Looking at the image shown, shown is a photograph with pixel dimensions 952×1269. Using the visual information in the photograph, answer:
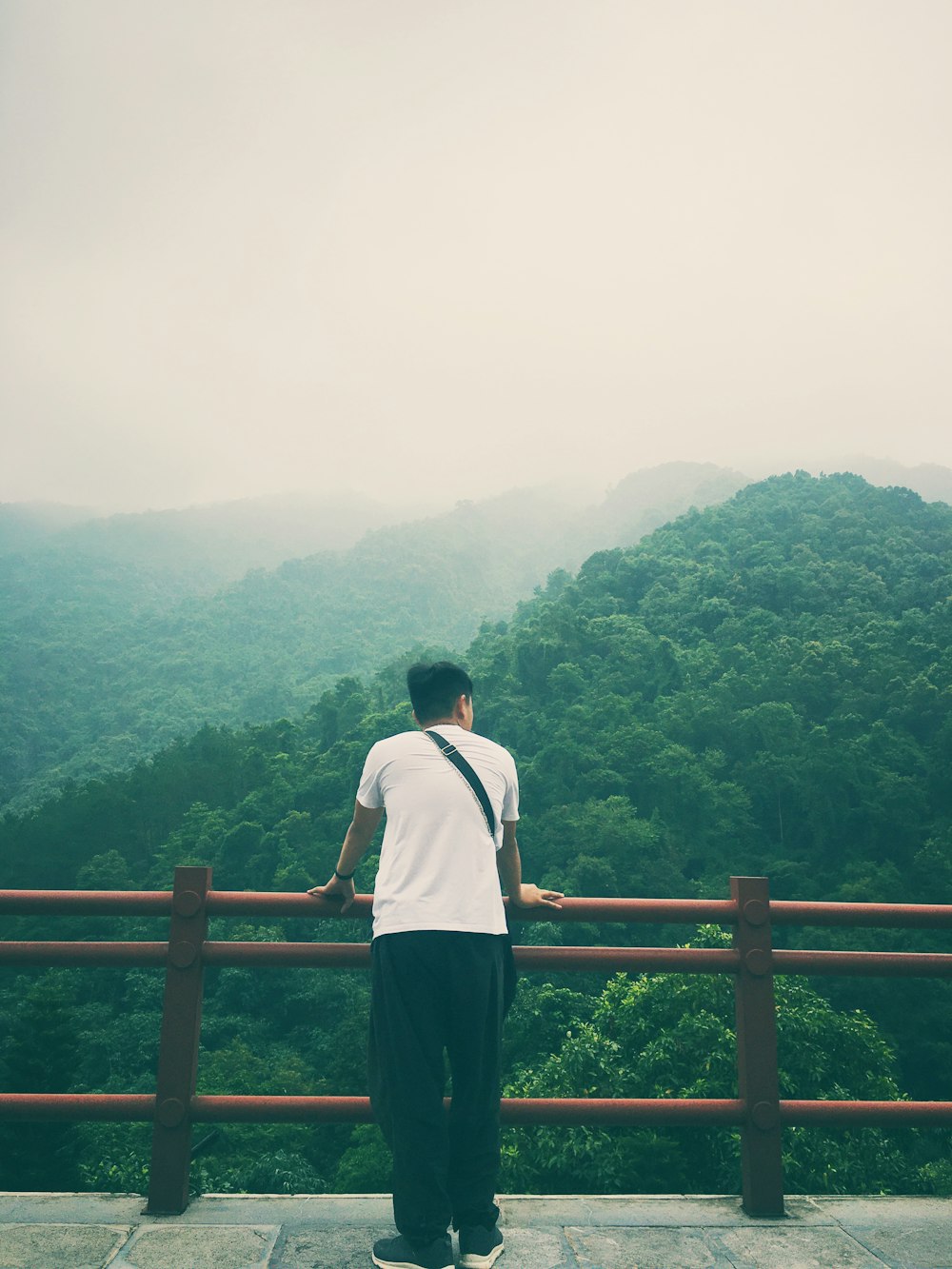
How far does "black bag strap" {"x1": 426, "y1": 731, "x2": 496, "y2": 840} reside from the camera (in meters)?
2.36

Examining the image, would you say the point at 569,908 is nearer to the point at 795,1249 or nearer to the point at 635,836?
the point at 795,1249

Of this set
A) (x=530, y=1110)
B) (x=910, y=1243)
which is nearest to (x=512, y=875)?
(x=530, y=1110)

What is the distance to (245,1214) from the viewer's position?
254cm

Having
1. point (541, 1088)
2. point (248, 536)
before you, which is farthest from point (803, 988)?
point (248, 536)

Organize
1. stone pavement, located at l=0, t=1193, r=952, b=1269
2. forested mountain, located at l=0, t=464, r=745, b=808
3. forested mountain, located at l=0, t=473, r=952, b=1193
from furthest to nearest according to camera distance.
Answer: forested mountain, located at l=0, t=464, r=745, b=808 < forested mountain, located at l=0, t=473, r=952, b=1193 < stone pavement, located at l=0, t=1193, r=952, b=1269

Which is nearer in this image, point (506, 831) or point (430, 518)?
point (506, 831)

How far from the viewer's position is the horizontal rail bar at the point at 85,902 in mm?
2674

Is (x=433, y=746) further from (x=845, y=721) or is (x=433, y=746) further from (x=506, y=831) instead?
(x=845, y=721)

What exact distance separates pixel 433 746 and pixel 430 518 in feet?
439

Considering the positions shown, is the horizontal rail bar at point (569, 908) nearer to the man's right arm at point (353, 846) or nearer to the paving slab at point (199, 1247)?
the man's right arm at point (353, 846)

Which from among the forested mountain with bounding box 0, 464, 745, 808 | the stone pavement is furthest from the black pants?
the forested mountain with bounding box 0, 464, 745, 808

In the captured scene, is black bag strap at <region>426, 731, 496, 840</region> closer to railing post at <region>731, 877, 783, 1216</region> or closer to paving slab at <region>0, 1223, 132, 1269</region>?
railing post at <region>731, 877, 783, 1216</region>

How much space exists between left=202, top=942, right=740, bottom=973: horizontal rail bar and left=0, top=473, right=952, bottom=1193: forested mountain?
1375 cm

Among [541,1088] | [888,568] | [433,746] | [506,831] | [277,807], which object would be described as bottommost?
[541,1088]
